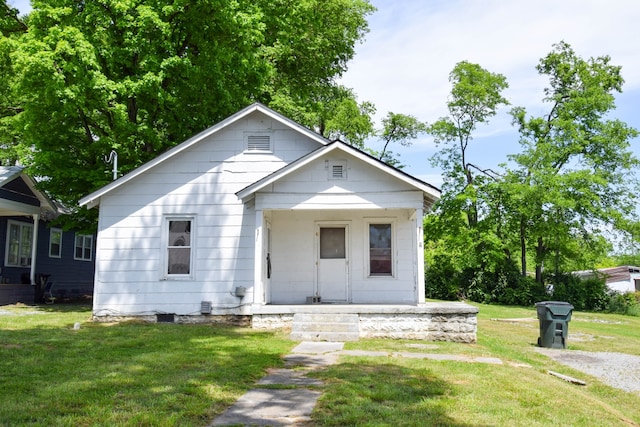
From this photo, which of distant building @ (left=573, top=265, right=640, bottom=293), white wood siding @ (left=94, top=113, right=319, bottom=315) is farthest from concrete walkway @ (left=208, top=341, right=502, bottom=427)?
distant building @ (left=573, top=265, right=640, bottom=293)

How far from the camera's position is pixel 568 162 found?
30.8 meters

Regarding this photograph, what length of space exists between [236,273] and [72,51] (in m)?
7.84

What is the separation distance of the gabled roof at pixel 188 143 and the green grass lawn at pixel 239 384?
3.68 metres

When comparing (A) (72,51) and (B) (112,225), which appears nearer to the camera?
(B) (112,225)

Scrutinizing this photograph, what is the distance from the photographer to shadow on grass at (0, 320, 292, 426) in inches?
198

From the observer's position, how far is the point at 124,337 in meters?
10.3

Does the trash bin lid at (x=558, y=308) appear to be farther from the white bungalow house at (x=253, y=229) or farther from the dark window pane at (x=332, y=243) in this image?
the dark window pane at (x=332, y=243)

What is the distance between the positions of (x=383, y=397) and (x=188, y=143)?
9315mm

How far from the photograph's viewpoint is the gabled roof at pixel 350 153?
1214cm

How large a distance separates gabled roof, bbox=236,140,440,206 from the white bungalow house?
0.04 meters

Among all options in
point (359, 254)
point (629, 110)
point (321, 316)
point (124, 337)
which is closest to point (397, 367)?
point (321, 316)

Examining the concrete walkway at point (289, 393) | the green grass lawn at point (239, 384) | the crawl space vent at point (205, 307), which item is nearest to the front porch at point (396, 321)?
the green grass lawn at point (239, 384)

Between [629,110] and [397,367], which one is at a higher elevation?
[629,110]

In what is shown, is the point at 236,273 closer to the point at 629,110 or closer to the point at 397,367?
the point at 397,367
